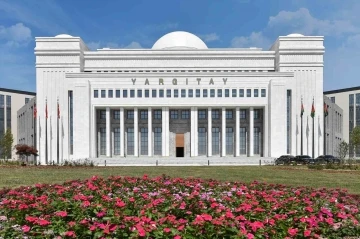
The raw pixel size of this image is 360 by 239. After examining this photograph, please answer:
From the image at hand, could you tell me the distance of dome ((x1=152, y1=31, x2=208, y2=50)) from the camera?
89.8 meters

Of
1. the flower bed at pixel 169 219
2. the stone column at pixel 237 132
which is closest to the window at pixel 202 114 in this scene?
the stone column at pixel 237 132

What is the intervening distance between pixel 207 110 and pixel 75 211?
67.7 meters

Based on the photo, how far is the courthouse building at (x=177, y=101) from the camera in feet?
239

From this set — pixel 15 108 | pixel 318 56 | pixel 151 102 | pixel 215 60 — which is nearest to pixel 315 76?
pixel 318 56

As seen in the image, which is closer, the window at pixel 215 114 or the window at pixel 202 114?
the window at pixel 202 114

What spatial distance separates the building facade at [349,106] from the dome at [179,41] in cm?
4683

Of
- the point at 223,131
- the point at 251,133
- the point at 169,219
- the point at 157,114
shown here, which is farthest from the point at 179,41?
the point at 169,219

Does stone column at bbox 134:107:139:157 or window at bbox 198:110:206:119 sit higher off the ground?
window at bbox 198:110:206:119

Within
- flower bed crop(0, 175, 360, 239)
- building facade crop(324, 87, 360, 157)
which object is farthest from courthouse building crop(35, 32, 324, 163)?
flower bed crop(0, 175, 360, 239)

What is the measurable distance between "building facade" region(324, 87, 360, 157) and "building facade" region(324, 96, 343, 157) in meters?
5.10

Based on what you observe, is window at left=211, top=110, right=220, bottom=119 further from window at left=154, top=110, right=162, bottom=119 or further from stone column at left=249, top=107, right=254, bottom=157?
window at left=154, top=110, right=162, bottom=119

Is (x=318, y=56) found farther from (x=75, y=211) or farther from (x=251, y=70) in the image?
(x=75, y=211)

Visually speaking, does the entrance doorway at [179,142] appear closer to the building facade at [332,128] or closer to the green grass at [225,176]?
the building facade at [332,128]

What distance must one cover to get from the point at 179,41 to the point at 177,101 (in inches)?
918
